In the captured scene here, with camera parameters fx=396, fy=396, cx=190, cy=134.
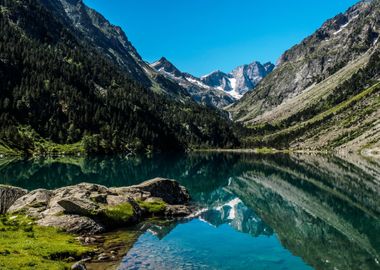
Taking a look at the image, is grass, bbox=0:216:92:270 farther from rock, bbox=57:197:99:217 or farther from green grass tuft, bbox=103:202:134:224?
green grass tuft, bbox=103:202:134:224

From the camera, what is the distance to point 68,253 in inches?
1384

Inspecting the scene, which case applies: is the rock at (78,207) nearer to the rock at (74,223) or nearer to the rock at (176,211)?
the rock at (74,223)

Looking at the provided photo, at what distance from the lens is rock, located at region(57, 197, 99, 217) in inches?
1826

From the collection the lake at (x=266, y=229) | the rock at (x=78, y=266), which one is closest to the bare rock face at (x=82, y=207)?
the lake at (x=266, y=229)

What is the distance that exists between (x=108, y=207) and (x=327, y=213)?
39.3 metres

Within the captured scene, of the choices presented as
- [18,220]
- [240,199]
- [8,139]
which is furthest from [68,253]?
[8,139]

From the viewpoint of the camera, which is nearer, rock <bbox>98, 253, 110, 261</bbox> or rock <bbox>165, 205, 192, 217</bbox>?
rock <bbox>98, 253, 110, 261</bbox>

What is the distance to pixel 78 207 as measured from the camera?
46.9 metres

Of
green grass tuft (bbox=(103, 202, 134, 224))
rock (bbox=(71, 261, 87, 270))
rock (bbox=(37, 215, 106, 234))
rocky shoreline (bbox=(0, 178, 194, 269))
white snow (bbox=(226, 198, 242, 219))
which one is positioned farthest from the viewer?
white snow (bbox=(226, 198, 242, 219))

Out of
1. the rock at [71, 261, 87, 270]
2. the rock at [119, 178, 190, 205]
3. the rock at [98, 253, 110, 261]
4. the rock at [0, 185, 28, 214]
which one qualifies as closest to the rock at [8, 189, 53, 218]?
the rock at [0, 185, 28, 214]

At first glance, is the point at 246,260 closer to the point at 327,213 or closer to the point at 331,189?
the point at 327,213

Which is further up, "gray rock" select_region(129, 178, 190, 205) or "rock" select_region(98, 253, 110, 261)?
"gray rock" select_region(129, 178, 190, 205)

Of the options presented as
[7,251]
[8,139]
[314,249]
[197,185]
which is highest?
[8,139]

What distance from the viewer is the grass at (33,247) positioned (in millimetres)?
29406
